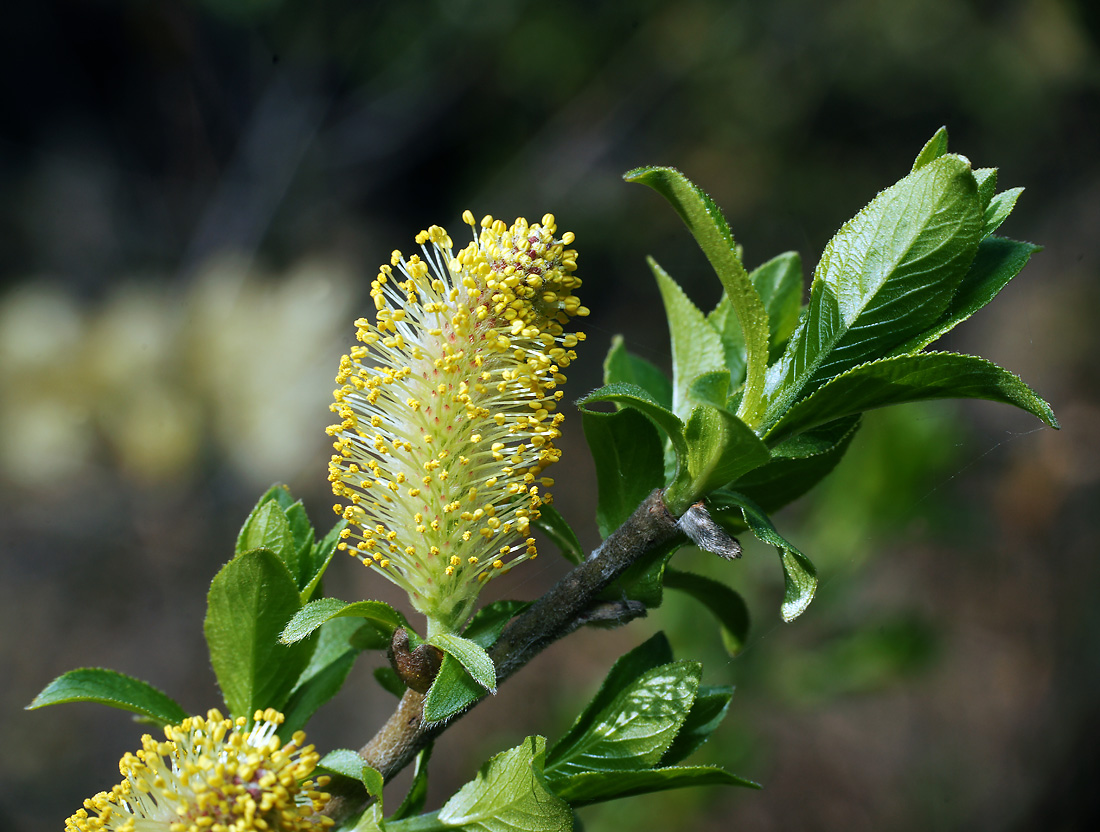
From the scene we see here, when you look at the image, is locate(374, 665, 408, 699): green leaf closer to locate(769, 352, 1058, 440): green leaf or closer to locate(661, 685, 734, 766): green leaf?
locate(661, 685, 734, 766): green leaf

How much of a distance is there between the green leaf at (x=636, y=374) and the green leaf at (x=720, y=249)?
0.50 feet

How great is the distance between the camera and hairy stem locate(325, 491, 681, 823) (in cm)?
49

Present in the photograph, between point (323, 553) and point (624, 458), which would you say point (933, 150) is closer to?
point (624, 458)

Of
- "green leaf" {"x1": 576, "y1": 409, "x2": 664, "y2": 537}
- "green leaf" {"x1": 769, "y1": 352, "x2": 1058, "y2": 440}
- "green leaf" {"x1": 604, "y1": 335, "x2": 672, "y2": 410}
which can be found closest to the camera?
"green leaf" {"x1": 769, "y1": 352, "x2": 1058, "y2": 440}

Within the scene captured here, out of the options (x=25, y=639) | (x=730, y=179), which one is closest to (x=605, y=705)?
(x=25, y=639)

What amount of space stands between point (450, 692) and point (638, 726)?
12 centimetres

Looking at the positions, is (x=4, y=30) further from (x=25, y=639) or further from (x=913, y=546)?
(x=913, y=546)

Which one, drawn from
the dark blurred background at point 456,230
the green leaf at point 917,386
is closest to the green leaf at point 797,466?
the green leaf at point 917,386

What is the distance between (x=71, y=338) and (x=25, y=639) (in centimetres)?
106

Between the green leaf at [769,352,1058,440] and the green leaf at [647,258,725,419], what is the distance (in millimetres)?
103

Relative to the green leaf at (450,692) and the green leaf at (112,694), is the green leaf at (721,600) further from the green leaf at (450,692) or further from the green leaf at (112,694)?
the green leaf at (112,694)

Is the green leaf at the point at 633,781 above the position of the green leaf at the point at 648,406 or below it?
below

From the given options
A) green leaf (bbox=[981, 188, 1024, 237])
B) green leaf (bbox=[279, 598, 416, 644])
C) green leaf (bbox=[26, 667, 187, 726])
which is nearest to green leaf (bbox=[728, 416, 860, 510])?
green leaf (bbox=[981, 188, 1024, 237])

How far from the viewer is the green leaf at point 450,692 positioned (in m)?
0.45
